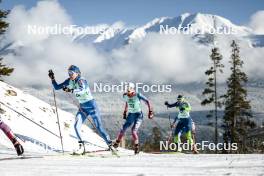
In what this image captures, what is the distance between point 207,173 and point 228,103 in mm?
35353

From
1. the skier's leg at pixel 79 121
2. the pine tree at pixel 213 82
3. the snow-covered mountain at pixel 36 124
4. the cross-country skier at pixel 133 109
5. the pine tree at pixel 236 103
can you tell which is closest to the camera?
the skier's leg at pixel 79 121

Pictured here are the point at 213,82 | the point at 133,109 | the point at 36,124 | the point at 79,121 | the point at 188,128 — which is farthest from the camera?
the point at 213,82

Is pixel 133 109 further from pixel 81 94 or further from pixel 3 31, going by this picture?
pixel 3 31

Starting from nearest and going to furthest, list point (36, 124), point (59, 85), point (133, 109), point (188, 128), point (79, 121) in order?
1. point (79, 121)
2. point (59, 85)
3. point (133, 109)
4. point (188, 128)
5. point (36, 124)

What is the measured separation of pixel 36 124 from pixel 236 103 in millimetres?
23584

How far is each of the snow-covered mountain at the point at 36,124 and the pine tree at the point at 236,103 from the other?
50.9ft

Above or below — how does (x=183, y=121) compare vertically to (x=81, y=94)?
below

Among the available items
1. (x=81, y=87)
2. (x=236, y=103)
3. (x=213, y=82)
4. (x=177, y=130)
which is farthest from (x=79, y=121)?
(x=236, y=103)

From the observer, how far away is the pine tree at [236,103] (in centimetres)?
4216

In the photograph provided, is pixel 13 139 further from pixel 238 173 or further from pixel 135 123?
pixel 238 173

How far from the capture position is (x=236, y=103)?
42.4 meters

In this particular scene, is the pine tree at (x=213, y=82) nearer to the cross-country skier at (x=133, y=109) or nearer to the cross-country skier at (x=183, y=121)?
the cross-country skier at (x=183, y=121)

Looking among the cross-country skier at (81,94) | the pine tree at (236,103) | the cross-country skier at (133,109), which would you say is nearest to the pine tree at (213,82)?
the pine tree at (236,103)

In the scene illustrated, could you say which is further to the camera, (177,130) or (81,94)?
(177,130)
